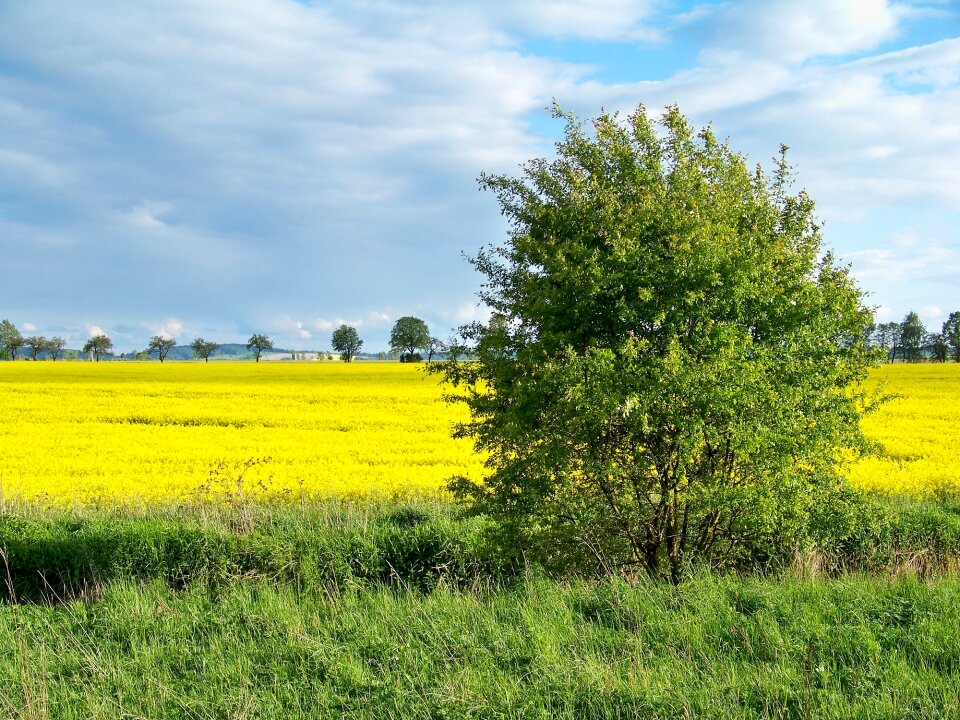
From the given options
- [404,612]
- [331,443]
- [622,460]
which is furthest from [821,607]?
[331,443]

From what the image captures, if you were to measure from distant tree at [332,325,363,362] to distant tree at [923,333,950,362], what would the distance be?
104m

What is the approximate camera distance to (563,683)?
5.85 meters

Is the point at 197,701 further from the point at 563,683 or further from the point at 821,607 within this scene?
the point at 821,607

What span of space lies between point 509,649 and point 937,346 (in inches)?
5162

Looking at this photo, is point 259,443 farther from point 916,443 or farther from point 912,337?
point 912,337

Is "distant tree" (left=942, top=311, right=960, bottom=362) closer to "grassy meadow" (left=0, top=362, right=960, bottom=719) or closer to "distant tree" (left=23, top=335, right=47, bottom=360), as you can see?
"grassy meadow" (left=0, top=362, right=960, bottom=719)

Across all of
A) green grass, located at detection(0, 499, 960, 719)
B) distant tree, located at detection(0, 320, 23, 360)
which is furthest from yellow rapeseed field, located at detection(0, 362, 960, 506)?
distant tree, located at detection(0, 320, 23, 360)

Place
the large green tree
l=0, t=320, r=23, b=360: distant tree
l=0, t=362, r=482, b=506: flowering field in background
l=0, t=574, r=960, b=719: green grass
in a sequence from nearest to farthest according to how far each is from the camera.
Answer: l=0, t=574, r=960, b=719: green grass
the large green tree
l=0, t=362, r=482, b=506: flowering field in background
l=0, t=320, r=23, b=360: distant tree

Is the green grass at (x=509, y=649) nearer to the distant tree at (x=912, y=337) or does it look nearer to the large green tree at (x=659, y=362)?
the large green tree at (x=659, y=362)

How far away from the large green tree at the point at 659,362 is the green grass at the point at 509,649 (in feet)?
2.75

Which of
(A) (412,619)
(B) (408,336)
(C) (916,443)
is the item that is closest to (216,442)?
(A) (412,619)

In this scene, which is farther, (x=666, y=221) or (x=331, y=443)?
(x=331, y=443)

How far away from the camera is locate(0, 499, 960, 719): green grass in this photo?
566 cm

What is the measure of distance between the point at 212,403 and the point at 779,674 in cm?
3685
